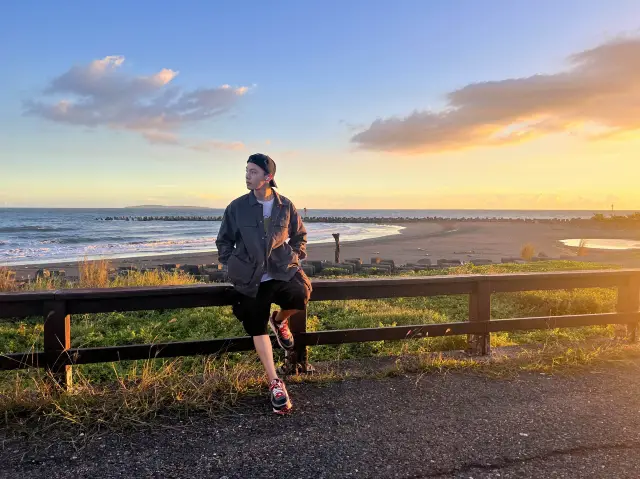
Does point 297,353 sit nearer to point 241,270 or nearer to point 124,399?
point 241,270

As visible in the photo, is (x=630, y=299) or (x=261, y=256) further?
(x=630, y=299)

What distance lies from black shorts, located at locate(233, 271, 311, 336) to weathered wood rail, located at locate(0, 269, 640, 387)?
341 mm

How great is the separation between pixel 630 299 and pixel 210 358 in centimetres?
486

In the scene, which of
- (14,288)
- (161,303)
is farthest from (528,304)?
(14,288)

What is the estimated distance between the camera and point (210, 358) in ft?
17.4

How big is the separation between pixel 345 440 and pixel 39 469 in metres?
1.85

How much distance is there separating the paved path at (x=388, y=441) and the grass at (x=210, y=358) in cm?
32

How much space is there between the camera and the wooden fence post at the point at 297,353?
4.46 metres

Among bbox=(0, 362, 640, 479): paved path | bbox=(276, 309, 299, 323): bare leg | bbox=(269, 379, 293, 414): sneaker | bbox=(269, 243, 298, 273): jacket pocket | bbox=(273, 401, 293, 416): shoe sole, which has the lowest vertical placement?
bbox=(0, 362, 640, 479): paved path

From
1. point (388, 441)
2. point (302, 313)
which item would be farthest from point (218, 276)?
point (388, 441)

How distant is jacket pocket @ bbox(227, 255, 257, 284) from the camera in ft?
12.3

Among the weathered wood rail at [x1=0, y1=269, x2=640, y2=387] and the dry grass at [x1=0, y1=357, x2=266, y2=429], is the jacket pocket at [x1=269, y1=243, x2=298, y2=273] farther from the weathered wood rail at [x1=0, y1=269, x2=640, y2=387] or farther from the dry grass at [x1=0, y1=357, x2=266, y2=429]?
the dry grass at [x1=0, y1=357, x2=266, y2=429]

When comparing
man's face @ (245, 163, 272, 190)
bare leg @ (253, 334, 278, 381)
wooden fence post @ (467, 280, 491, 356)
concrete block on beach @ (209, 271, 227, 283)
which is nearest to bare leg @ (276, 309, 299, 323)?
bare leg @ (253, 334, 278, 381)

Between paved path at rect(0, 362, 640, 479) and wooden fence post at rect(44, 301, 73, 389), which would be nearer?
paved path at rect(0, 362, 640, 479)
